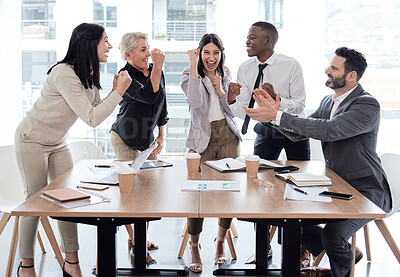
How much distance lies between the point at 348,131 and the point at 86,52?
4.88ft

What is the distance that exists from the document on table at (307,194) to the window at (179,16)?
2402 mm

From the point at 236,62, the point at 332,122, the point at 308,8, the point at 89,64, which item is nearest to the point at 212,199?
the point at 332,122

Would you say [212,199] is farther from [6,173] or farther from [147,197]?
[6,173]

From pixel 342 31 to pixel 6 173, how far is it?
120 inches

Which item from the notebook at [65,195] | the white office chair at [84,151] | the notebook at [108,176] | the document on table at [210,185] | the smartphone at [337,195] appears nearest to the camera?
the notebook at [65,195]

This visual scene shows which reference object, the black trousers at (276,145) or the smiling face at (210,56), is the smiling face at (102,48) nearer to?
the smiling face at (210,56)

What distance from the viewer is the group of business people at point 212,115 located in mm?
2566

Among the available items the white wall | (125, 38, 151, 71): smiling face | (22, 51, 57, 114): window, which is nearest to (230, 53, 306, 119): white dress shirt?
(125, 38, 151, 71): smiling face

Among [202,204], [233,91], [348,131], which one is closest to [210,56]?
[233,91]

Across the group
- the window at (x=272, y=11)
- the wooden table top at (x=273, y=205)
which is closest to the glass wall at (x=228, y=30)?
the window at (x=272, y=11)

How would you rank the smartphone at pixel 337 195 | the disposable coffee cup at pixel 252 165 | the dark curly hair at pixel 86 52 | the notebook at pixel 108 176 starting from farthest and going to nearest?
the dark curly hair at pixel 86 52 < the disposable coffee cup at pixel 252 165 < the notebook at pixel 108 176 < the smartphone at pixel 337 195

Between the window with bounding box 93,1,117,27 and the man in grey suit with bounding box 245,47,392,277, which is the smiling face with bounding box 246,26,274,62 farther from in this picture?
the window with bounding box 93,1,117,27

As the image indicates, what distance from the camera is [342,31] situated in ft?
14.2

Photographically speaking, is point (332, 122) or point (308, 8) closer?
point (332, 122)
